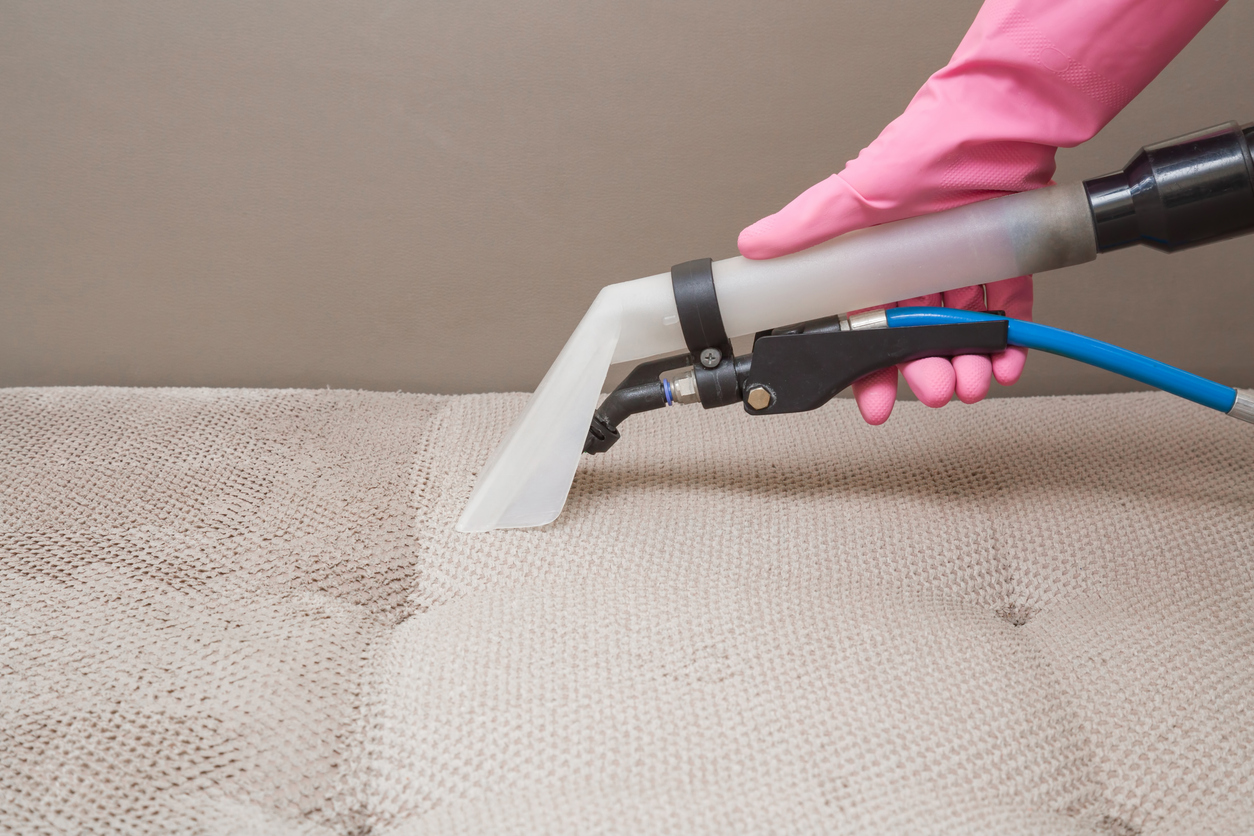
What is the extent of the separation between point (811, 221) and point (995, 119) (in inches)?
6.9

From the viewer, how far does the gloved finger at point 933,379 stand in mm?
734

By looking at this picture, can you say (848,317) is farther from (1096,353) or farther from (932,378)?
(1096,353)

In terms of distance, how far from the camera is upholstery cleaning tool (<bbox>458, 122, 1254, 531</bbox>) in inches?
26.0

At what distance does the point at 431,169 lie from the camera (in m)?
1.12

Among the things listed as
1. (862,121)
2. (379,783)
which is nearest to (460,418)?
(379,783)

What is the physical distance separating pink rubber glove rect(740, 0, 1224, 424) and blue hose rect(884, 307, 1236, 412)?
0.10 feet

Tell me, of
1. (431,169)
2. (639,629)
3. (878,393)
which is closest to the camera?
(639,629)

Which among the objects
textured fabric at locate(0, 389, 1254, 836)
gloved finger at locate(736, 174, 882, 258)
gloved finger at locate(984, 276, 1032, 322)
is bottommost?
textured fabric at locate(0, 389, 1254, 836)

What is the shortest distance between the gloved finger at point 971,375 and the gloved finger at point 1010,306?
1 centimetres

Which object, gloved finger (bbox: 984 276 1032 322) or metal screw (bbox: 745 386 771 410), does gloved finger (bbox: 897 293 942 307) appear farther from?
metal screw (bbox: 745 386 771 410)

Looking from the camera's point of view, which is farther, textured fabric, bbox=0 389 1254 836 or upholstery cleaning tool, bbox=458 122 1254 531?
upholstery cleaning tool, bbox=458 122 1254 531

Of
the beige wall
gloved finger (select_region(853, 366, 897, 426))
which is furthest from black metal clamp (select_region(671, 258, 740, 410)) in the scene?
the beige wall

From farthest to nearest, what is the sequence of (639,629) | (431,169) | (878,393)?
(431,169) < (878,393) < (639,629)

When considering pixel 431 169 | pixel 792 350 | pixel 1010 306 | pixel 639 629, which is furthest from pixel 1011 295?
pixel 431 169
